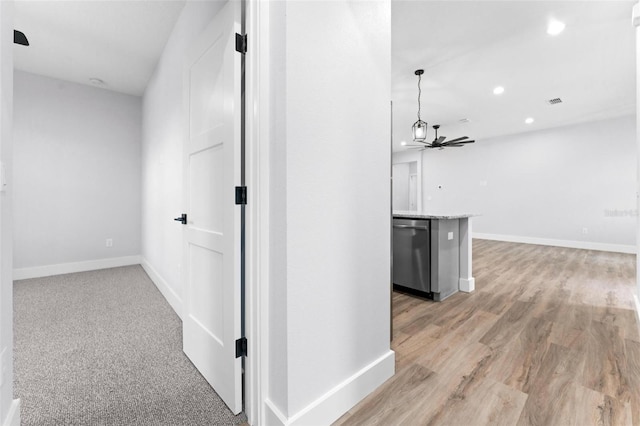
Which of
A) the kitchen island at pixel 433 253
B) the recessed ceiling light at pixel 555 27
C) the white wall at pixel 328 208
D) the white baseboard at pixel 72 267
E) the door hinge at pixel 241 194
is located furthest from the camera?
the white baseboard at pixel 72 267

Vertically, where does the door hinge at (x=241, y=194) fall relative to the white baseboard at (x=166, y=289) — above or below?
above

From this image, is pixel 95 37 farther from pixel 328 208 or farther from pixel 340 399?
pixel 340 399

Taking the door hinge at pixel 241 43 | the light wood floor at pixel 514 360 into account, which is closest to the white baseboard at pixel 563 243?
the light wood floor at pixel 514 360

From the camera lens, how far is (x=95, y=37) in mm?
3016

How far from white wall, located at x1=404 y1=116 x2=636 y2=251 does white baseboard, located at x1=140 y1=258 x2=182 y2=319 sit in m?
7.87

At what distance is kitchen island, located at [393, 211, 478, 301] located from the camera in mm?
2930

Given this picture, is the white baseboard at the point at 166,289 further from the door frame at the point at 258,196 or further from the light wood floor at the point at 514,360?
the light wood floor at the point at 514,360

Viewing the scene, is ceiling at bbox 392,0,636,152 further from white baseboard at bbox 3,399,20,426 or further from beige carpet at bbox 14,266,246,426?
white baseboard at bbox 3,399,20,426

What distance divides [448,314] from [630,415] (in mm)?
1281

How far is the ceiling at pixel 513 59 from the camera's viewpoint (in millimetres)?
2639

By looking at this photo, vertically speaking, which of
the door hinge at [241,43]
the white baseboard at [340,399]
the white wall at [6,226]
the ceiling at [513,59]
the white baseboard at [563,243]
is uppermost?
the ceiling at [513,59]

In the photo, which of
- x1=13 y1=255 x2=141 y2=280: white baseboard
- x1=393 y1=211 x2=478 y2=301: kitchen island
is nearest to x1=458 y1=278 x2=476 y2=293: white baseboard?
x1=393 y1=211 x2=478 y2=301: kitchen island

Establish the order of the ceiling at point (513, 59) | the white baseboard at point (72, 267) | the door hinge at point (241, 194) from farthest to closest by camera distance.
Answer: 1. the white baseboard at point (72, 267)
2. the ceiling at point (513, 59)
3. the door hinge at point (241, 194)

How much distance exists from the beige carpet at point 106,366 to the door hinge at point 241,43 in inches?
71.4
